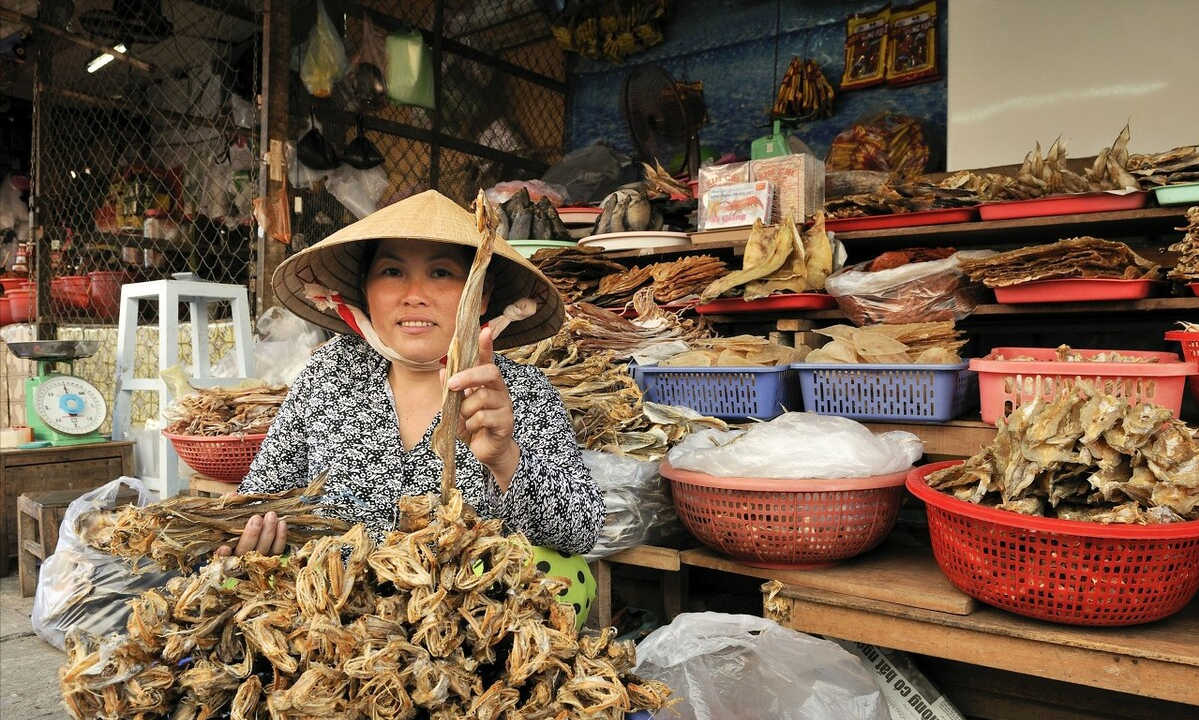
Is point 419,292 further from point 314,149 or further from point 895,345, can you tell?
point 314,149

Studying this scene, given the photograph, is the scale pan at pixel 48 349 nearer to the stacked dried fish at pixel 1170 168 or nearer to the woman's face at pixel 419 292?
the woman's face at pixel 419 292

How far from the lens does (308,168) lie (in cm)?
506

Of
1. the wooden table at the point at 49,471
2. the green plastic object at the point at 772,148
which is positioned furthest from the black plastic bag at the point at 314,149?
the green plastic object at the point at 772,148

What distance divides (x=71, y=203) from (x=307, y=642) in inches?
249

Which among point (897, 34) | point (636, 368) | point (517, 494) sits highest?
point (897, 34)

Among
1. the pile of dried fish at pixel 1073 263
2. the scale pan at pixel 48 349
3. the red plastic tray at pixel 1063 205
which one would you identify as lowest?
the scale pan at pixel 48 349

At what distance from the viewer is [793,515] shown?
2.19 m

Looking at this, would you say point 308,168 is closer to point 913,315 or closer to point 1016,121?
point 913,315

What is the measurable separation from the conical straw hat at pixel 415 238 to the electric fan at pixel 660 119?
4.11 m

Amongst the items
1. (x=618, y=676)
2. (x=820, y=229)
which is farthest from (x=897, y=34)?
(x=618, y=676)

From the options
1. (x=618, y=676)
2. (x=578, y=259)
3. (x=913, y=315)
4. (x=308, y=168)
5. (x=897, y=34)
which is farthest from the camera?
(x=897, y=34)

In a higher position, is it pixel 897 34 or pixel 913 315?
pixel 897 34

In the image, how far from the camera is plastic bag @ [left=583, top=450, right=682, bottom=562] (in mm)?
2451

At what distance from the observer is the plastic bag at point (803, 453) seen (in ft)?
7.13
